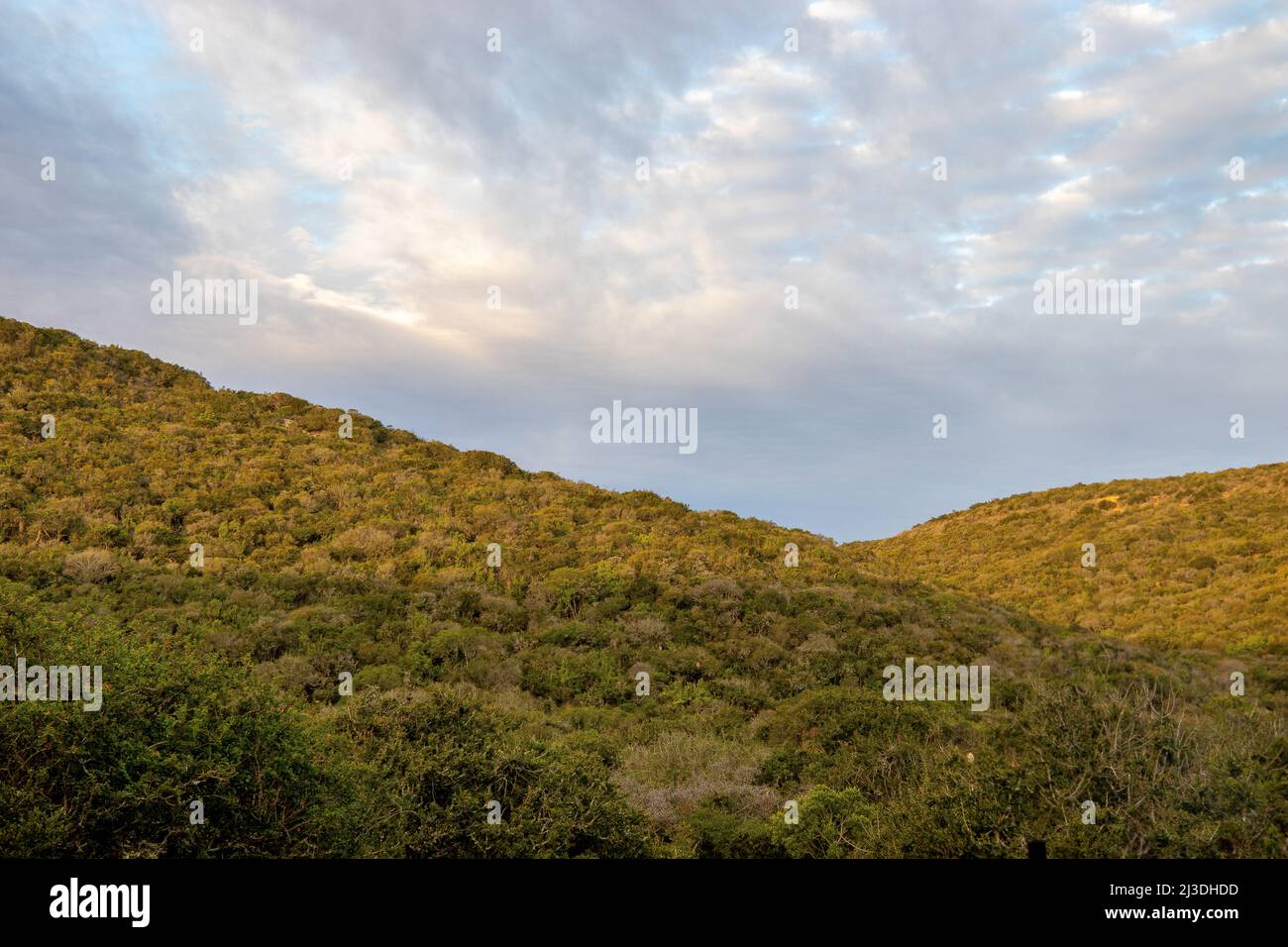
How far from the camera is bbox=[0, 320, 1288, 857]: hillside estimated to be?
895cm

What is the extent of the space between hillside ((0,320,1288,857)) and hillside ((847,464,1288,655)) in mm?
5962

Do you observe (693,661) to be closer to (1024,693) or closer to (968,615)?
(1024,693)

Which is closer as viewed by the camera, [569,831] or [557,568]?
[569,831]

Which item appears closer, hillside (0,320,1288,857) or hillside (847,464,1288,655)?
hillside (0,320,1288,857)

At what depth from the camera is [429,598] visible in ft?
86.4

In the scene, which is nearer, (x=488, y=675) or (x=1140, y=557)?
(x=488, y=675)

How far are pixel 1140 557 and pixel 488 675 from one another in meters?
40.2

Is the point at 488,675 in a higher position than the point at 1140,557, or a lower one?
lower

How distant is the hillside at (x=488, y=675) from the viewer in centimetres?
895

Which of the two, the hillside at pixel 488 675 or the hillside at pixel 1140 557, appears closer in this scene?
the hillside at pixel 488 675

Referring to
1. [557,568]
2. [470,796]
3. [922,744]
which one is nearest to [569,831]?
[470,796]

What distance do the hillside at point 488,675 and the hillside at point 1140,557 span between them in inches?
235

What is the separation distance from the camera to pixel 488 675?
2183cm
